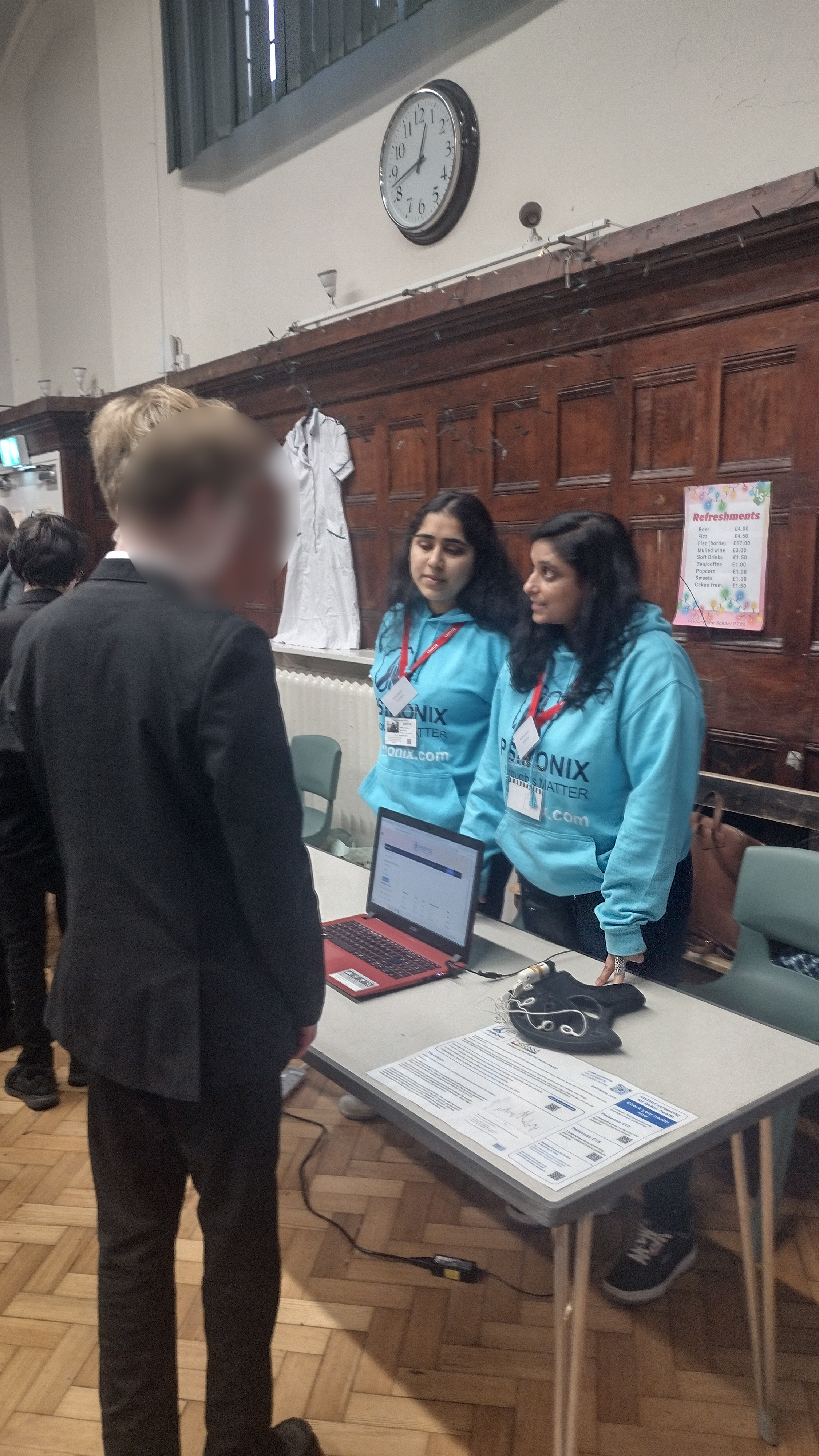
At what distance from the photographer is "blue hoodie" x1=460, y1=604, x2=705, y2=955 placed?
164cm

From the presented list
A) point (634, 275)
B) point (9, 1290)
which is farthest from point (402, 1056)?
point (634, 275)

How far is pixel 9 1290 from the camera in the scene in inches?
74.2

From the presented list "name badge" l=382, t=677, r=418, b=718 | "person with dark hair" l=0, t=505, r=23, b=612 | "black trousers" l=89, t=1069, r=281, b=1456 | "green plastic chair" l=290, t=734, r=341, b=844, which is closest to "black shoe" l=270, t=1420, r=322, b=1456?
"black trousers" l=89, t=1069, r=281, b=1456

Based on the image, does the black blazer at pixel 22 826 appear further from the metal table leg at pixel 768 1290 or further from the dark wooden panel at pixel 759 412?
the dark wooden panel at pixel 759 412

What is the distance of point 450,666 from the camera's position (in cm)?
211

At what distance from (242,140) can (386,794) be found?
3.96m

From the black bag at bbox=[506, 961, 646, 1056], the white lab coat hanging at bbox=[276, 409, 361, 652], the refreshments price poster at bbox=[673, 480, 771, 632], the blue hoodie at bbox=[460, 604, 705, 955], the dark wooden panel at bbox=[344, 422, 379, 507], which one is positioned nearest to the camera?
the black bag at bbox=[506, 961, 646, 1056]

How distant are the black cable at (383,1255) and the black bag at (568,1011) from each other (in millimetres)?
715

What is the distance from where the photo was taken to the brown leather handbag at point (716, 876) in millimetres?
2408

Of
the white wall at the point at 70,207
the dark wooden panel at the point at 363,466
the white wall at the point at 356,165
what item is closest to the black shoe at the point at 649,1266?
the white wall at the point at 356,165

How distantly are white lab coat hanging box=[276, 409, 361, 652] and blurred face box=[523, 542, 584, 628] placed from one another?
228 cm

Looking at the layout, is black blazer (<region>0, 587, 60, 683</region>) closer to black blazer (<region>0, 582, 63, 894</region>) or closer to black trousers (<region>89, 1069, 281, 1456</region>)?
black blazer (<region>0, 582, 63, 894</region>)

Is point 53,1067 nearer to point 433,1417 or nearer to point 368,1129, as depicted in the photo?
point 368,1129
